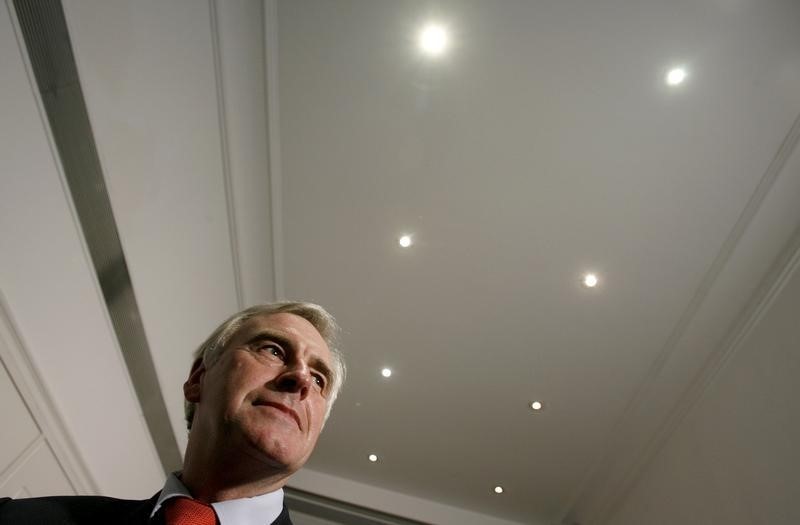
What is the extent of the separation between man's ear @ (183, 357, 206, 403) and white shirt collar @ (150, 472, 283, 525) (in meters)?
0.25

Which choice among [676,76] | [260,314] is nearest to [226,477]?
[260,314]

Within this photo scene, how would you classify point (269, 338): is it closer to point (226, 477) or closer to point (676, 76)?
point (226, 477)

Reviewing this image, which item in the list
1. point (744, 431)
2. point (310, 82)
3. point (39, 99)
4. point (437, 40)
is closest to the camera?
point (39, 99)

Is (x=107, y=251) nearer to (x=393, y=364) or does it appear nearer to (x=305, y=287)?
(x=305, y=287)

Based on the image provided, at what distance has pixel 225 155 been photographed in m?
2.72

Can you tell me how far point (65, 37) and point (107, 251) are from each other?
1.03 meters

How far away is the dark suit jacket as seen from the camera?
89 cm

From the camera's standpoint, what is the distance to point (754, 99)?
2.43 metres

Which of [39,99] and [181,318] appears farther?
[181,318]

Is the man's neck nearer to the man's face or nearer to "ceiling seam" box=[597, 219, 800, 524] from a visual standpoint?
the man's face

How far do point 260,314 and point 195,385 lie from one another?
274 millimetres

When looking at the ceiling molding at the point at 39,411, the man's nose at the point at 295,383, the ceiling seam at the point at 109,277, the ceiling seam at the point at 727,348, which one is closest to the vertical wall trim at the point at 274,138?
the ceiling seam at the point at 109,277

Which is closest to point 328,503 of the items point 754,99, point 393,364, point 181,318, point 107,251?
point 393,364

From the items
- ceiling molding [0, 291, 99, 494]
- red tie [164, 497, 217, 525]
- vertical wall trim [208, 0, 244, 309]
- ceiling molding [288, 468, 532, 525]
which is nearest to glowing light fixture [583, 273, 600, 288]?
vertical wall trim [208, 0, 244, 309]
